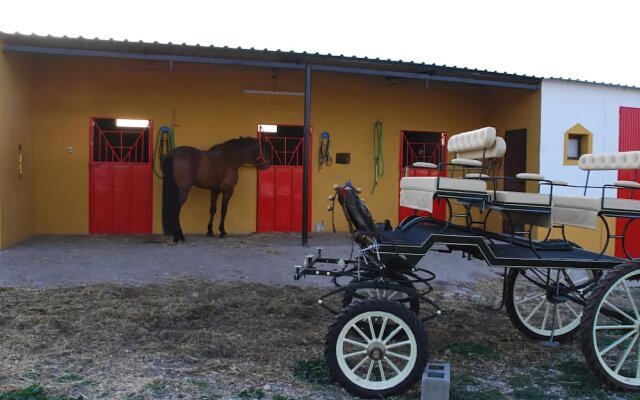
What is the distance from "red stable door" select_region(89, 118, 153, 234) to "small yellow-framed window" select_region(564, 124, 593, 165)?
7.73 meters

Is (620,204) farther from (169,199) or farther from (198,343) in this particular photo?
(169,199)

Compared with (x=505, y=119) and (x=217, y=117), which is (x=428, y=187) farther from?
(x=505, y=119)

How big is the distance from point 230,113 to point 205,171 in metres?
1.49

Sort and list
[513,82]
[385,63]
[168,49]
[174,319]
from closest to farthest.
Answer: [174,319], [168,49], [385,63], [513,82]

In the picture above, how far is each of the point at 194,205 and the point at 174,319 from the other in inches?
198

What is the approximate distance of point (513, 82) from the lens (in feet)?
33.0

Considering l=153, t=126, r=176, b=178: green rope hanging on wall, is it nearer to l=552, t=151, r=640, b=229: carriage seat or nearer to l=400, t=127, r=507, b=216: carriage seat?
l=400, t=127, r=507, b=216: carriage seat

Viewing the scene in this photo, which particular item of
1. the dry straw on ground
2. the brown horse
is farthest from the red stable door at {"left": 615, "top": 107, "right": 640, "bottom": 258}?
the brown horse

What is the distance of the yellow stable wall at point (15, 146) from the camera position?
783 centimetres

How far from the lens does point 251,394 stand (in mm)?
3596

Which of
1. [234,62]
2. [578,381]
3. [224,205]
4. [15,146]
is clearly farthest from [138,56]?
[578,381]

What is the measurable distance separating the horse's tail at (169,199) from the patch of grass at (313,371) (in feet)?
17.2

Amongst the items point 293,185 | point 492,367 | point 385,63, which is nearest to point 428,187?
point 492,367

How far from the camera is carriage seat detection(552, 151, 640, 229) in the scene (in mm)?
4020
